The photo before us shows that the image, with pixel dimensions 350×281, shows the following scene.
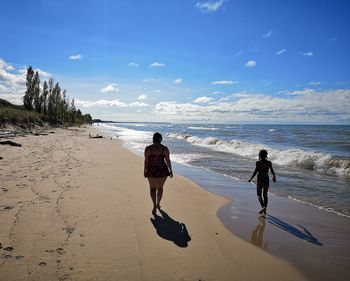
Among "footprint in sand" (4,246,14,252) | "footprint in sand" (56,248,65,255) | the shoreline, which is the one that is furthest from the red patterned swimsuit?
"footprint in sand" (4,246,14,252)

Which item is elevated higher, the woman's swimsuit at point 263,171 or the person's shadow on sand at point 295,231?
the woman's swimsuit at point 263,171

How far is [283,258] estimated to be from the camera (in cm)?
493

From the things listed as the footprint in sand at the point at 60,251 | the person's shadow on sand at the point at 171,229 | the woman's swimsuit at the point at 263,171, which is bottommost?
the person's shadow on sand at the point at 171,229

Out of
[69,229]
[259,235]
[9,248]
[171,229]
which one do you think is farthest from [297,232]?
[9,248]

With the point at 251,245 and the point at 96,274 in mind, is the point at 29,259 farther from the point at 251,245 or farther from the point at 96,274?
the point at 251,245

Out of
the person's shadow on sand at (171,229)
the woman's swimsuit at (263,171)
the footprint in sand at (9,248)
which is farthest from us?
the woman's swimsuit at (263,171)

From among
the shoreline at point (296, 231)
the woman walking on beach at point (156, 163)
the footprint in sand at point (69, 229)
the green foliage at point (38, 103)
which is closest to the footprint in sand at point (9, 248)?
the footprint in sand at point (69, 229)

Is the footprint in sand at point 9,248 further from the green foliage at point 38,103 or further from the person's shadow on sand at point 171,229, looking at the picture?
the green foliage at point 38,103

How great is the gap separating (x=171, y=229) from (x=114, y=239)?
1237 millimetres

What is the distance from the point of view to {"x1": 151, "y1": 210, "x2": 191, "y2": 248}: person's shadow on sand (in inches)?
210

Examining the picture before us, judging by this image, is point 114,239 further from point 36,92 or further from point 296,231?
point 36,92

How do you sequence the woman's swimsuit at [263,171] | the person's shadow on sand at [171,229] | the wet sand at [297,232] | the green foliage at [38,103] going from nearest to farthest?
the wet sand at [297,232], the person's shadow on sand at [171,229], the woman's swimsuit at [263,171], the green foliage at [38,103]

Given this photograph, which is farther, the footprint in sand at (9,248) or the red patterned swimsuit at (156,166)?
the red patterned swimsuit at (156,166)

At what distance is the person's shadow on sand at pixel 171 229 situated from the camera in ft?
17.5
